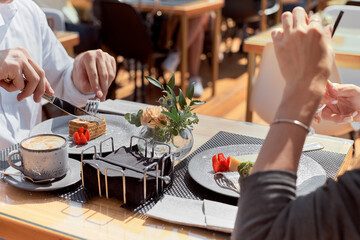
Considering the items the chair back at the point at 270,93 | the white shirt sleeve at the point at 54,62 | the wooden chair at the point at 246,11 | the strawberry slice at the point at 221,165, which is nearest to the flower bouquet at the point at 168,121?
the strawberry slice at the point at 221,165

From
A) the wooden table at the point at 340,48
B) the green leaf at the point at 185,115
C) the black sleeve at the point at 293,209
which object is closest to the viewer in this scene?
the black sleeve at the point at 293,209

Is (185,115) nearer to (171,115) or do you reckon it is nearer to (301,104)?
(171,115)

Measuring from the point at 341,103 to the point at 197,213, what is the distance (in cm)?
60

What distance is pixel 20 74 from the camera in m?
1.05

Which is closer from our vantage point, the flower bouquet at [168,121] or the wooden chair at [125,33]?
the flower bouquet at [168,121]

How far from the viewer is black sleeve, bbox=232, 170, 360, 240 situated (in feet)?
2.02

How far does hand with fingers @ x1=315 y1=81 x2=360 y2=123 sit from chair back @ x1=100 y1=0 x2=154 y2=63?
7.69 feet

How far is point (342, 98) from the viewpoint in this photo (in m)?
1.21

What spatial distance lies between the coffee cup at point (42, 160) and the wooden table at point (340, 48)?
155 cm

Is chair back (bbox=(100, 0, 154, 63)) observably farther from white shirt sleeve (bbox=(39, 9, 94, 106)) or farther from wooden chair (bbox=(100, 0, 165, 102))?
white shirt sleeve (bbox=(39, 9, 94, 106))

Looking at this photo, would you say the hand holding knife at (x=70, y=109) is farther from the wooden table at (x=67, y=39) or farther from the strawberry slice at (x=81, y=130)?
the wooden table at (x=67, y=39)

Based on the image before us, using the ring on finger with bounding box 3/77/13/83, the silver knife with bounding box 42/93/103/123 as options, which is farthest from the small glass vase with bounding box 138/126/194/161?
the ring on finger with bounding box 3/77/13/83

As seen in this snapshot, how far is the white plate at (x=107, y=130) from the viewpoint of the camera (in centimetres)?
118

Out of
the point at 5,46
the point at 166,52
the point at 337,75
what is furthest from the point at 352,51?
the point at 166,52
